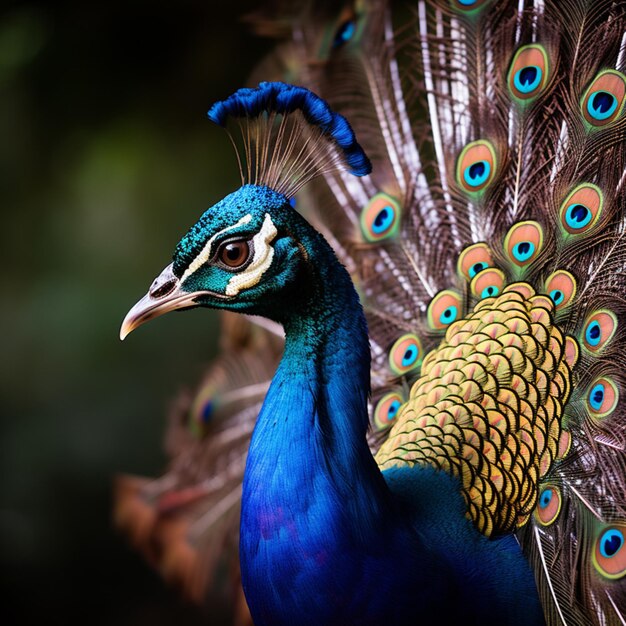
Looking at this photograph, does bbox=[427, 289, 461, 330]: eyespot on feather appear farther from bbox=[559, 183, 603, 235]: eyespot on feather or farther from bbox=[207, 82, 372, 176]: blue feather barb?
bbox=[207, 82, 372, 176]: blue feather barb

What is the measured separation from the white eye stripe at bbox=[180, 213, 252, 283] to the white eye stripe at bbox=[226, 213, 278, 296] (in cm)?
2

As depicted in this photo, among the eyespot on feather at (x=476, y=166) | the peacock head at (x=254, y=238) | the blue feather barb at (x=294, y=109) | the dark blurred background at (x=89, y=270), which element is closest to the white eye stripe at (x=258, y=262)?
the peacock head at (x=254, y=238)

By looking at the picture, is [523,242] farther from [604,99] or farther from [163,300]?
[163,300]

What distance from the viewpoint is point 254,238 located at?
2.54 ft

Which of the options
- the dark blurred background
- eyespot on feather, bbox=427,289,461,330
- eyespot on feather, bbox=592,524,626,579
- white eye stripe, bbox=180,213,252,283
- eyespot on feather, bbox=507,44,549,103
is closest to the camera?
white eye stripe, bbox=180,213,252,283

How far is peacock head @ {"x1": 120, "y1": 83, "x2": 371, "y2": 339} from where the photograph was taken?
769 millimetres

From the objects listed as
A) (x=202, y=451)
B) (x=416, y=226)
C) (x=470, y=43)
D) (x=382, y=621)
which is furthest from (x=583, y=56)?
(x=202, y=451)

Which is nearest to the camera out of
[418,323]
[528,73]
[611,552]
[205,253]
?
[205,253]

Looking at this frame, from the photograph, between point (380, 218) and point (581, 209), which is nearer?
point (581, 209)

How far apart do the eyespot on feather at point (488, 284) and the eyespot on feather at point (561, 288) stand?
2.9 inches

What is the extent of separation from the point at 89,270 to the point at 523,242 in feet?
3.97

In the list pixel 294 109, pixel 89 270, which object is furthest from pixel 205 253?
pixel 89 270

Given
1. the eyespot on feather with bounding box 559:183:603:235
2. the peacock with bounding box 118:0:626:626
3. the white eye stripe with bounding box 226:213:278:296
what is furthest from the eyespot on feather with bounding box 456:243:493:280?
the white eye stripe with bounding box 226:213:278:296

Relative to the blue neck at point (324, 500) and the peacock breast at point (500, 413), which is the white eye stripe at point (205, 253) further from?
the peacock breast at point (500, 413)
